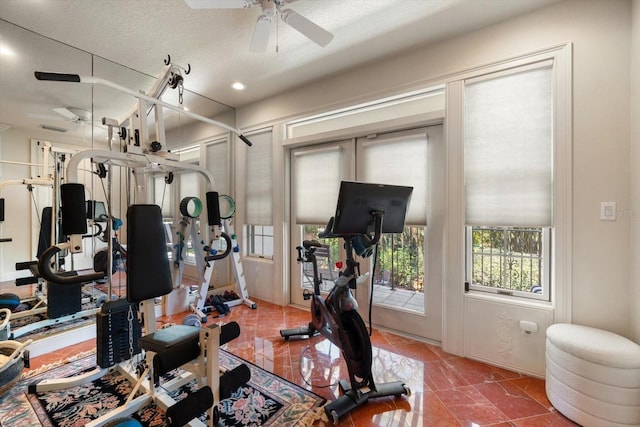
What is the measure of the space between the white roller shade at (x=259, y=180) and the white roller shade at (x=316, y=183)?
415 millimetres

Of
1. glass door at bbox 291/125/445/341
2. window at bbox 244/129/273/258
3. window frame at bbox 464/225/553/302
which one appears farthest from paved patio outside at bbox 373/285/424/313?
window at bbox 244/129/273/258

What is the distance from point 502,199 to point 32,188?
420 cm

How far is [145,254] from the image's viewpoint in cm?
170

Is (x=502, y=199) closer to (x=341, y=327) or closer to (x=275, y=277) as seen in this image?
(x=341, y=327)

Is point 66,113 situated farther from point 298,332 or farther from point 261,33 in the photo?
point 298,332

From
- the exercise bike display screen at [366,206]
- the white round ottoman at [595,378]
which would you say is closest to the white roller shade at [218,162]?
the exercise bike display screen at [366,206]

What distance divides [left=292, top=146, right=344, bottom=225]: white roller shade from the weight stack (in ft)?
6.89

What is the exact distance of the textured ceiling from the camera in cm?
214

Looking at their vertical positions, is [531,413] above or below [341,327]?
below

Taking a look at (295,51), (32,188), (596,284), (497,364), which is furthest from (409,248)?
(32,188)

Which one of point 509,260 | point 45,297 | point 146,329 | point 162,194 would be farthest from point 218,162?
point 509,260

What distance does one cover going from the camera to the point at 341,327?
193 cm

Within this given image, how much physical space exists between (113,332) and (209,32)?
2650 mm

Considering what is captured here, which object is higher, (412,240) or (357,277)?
(412,240)
